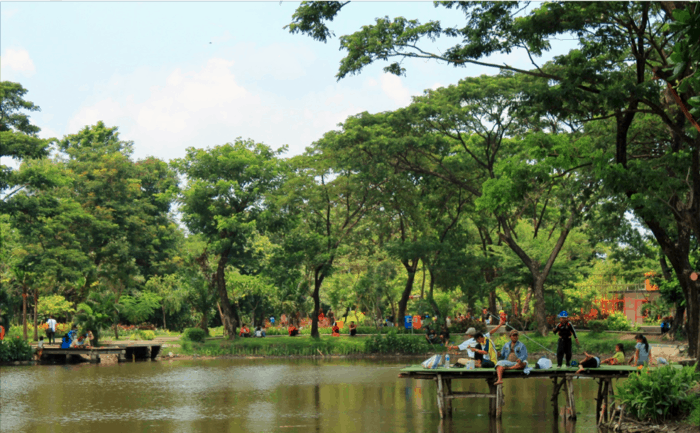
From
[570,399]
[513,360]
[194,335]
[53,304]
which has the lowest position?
[194,335]

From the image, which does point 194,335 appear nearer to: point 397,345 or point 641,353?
point 397,345

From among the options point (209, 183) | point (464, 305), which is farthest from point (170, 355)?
point (464, 305)

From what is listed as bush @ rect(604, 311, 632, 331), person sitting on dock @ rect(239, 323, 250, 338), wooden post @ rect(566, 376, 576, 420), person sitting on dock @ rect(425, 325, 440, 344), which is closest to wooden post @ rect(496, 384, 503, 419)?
wooden post @ rect(566, 376, 576, 420)

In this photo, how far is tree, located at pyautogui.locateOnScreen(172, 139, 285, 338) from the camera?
4072 cm

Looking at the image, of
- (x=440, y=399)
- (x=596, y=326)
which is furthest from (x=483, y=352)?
(x=596, y=326)

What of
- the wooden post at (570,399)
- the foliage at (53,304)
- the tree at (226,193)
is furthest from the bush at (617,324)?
the foliage at (53,304)

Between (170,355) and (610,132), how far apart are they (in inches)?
961

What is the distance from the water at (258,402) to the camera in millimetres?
14961

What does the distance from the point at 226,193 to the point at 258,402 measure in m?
23.5

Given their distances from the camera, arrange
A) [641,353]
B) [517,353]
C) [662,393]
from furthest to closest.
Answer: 1. [641,353]
2. [517,353]
3. [662,393]

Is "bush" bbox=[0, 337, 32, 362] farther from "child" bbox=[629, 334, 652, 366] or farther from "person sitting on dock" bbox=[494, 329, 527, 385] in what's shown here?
"child" bbox=[629, 334, 652, 366]

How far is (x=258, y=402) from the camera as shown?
18.9 meters

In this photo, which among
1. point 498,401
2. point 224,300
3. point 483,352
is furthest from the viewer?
point 224,300

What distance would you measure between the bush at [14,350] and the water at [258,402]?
14.4 feet
